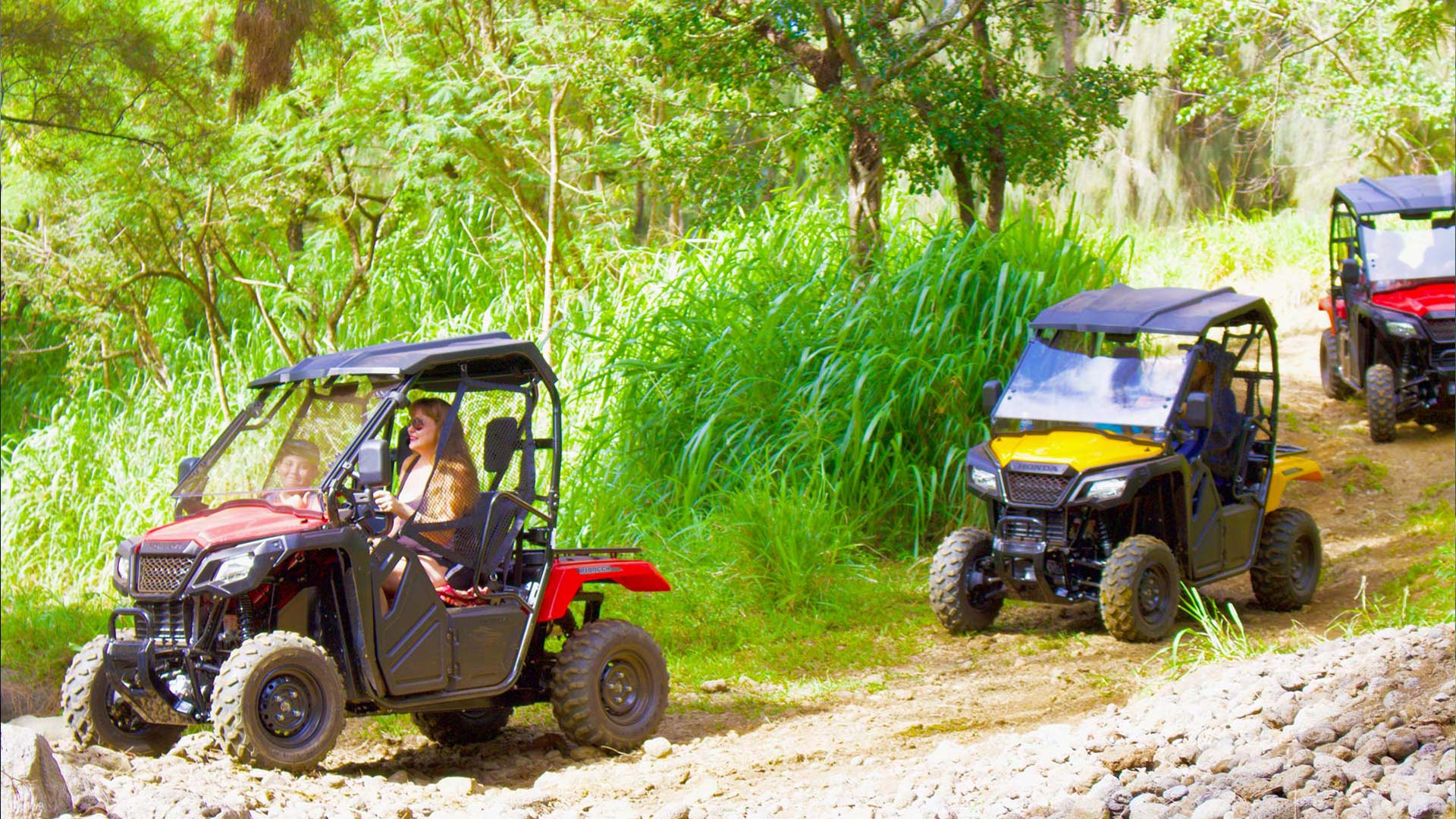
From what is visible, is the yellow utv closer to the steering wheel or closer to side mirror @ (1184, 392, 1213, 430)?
side mirror @ (1184, 392, 1213, 430)

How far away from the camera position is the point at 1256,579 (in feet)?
26.3

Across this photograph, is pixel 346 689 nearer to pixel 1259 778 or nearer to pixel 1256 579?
pixel 1259 778

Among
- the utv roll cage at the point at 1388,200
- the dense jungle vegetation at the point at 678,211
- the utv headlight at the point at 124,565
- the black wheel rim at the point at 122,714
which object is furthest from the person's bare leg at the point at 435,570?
the utv roll cage at the point at 1388,200

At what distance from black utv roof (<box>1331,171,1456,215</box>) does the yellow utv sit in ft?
13.2

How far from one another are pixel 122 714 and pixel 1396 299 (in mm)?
9726

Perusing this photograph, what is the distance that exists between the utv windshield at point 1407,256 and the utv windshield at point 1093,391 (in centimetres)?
441

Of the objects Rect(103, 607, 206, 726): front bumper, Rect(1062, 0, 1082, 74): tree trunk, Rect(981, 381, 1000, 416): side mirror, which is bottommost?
Rect(103, 607, 206, 726): front bumper

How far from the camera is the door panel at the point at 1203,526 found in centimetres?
750

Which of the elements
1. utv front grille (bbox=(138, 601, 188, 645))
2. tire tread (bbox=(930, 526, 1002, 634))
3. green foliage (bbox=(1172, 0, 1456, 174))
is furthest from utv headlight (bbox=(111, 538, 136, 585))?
green foliage (bbox=(1172, 0, 1456, 174))

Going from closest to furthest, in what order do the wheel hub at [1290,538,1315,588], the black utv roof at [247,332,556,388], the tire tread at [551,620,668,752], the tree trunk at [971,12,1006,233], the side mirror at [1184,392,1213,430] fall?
the black utv roof at [247,332,556,388]
the tire tread at [551,620,668,752]
the side mirror at [1184,392,1213,430]
the wheel hub at [1290,538,1315,588]
the tree trunk at [971,12,1006,233]

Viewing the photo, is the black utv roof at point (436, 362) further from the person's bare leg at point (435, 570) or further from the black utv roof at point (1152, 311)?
the black utv roof at point (1152, 311)

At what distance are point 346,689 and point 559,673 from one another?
0.92 m

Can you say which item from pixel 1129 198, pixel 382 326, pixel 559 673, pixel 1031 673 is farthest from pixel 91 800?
pixel 1129 198

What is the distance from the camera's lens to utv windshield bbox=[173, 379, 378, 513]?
5.23 m
